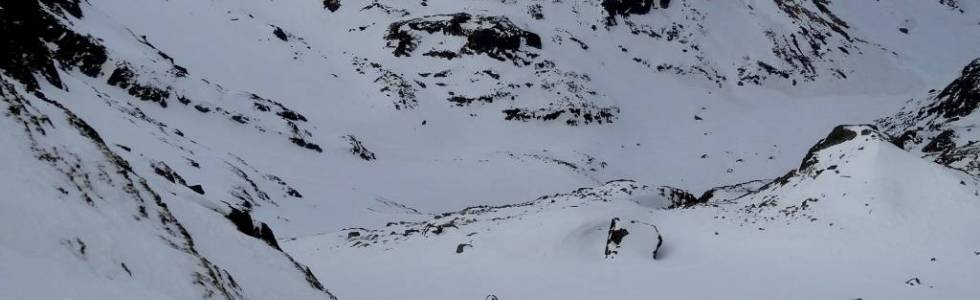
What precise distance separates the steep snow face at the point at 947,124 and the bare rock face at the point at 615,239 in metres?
13.1

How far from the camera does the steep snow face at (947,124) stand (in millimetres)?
22984

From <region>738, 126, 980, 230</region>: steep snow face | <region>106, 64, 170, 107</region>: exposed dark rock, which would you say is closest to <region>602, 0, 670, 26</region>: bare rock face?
<region>106, 64, 170, 107</region>: exposed dark rock

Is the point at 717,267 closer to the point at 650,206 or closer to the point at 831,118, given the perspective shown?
the point at 650,206

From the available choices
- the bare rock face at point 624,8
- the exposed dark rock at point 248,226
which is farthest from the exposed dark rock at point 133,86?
the bare rock face at point 624,8

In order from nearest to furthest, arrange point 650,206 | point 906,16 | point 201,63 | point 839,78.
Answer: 1. point 650,206
2. point 201,63
3. point 839,78
4. point 906,16

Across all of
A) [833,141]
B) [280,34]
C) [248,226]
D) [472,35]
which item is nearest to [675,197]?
[833,141]

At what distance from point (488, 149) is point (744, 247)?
2412 centimetres

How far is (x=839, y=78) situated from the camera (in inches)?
2028

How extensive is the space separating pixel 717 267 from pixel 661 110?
32.0 metres

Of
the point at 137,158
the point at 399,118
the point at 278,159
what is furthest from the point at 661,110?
the point at 137,158

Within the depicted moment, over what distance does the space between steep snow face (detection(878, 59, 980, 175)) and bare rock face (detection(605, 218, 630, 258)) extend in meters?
13.1

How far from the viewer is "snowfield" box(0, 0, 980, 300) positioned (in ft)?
25.4

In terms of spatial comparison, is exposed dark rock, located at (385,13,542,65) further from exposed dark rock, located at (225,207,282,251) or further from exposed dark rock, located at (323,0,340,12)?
exposed dark rock, located at (225,207,282,251)

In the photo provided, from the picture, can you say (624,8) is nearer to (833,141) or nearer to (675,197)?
(675,197)
